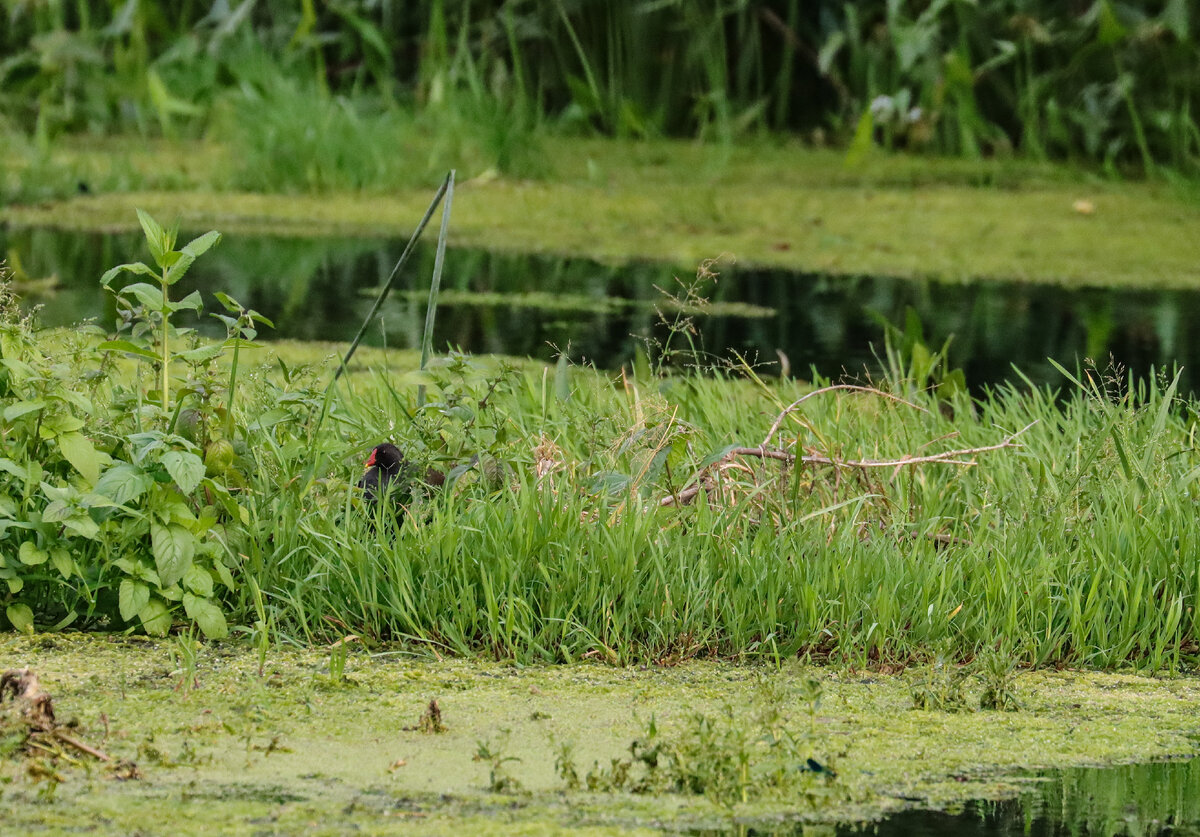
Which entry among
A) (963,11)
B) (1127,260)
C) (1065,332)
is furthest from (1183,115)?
(1065,332)

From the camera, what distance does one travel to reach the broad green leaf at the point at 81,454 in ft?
9.89

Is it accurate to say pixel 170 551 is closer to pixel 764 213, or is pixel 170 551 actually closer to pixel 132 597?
pixel 132 597

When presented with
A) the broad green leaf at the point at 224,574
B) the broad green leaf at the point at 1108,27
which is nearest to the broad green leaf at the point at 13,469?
the broad green leaf at the point at 224,574

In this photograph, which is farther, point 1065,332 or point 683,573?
point 1065,332

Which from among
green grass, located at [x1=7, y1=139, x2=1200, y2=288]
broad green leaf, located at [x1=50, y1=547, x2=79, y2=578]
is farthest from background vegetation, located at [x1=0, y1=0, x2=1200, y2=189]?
broad green leaf, located at [x1=50, y1=547, x2=79, y2=578]

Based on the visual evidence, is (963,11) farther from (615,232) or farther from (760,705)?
(760,705)

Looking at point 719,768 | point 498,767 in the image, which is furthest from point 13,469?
point 719,768

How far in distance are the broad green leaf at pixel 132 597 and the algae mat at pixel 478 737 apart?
0.07 meters

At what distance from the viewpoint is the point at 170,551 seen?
2.97 meters

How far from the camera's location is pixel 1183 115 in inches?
355

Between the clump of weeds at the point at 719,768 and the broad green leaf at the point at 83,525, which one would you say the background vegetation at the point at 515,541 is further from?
the clump of weeds at the point at 719,768

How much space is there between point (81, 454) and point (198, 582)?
27 centimetres

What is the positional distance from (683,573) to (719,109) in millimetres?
6919

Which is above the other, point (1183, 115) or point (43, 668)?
point (1183, 115)
